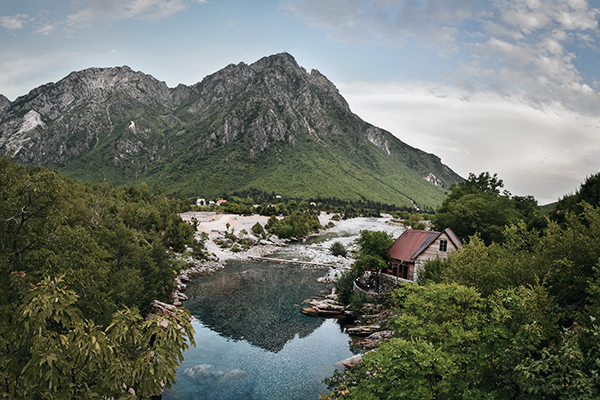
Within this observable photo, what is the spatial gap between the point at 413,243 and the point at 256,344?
18.1 metres

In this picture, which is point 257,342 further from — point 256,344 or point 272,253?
point 272,253

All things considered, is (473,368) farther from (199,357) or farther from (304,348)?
(199,357)

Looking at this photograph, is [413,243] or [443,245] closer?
[443,245]

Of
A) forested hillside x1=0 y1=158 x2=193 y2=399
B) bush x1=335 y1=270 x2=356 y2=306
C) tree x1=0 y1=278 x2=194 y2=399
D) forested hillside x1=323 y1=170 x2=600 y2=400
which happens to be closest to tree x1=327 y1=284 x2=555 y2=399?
forested hillside x1=323 y1=170 x2=600 y2=400

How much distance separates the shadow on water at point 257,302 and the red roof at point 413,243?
1062 centimetres

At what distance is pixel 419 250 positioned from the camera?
30703mm

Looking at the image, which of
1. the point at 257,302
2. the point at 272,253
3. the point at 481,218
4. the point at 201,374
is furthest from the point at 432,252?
the point at 272,253

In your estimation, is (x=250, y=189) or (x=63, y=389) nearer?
(x=63, y=389)

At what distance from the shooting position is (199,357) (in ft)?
79.0

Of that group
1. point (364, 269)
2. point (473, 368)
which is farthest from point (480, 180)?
point (473, 368)

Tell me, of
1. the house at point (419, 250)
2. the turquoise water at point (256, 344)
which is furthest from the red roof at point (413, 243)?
the turquoise water at point (256, 344)

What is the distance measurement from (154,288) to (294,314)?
1402cm

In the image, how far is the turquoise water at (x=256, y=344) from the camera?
67.0 feet

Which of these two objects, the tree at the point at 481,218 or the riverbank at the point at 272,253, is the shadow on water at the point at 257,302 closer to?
the riverbank at the point at 272,253
